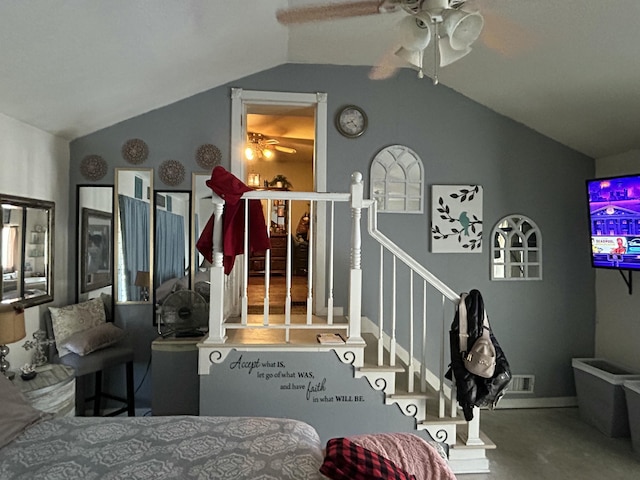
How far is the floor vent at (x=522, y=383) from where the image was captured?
390 cm

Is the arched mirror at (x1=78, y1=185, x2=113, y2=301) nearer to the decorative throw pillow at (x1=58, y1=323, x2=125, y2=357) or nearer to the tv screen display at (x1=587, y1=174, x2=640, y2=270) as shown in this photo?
the decorative throw pillow at (x1=58, y1=323, x2=125, y2=357)

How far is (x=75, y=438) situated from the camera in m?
1.70

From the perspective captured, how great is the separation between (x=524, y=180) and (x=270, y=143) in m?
3.06

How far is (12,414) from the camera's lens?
1774 mm

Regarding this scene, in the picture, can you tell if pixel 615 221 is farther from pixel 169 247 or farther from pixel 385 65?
pixel 169 247

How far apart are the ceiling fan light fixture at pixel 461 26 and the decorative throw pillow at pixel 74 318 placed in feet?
10.8

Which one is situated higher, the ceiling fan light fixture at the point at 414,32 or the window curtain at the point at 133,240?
the ceiling fan light fixture at the point at 414,32

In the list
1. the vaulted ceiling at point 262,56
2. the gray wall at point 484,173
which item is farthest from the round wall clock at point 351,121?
the vaulted ceiling at point 262,56

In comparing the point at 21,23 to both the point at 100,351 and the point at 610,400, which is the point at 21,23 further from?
the point at 610,400

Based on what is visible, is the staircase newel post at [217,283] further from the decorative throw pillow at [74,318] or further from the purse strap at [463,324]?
the purse strap at [463,324]

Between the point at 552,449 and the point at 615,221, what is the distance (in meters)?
1.87

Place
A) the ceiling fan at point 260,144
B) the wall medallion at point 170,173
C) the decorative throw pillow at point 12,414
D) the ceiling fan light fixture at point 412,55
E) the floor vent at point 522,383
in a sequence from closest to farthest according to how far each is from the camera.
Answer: the decorative throw pillow at point 12,414
the ceiling fan light fixture at point 412,55
the wall medallion at point 170,173
the floor vent at point 522,383
the ceiling fan at point 260,144

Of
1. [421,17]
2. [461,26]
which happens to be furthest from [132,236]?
[461,26]

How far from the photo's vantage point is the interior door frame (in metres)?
3.71
